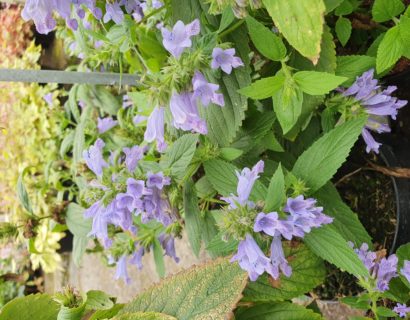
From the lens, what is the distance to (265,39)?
0.60 metres

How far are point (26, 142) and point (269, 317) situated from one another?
1200mm

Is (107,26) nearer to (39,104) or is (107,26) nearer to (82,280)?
(39,104)

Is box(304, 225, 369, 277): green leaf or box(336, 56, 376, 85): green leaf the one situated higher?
box(336, 56, 376, 85): green leaf

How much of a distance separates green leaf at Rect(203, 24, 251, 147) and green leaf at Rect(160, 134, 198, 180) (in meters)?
0.03

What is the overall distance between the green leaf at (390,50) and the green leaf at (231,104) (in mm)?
166

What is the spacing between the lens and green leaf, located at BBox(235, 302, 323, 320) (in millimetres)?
671

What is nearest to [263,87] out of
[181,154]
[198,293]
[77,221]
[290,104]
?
[290,104]

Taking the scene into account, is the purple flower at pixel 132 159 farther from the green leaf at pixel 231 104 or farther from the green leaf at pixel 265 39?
the green leaf at pixel 265 39

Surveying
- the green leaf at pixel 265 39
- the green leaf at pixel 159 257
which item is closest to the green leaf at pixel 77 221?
the green leaf at pixel 159 257

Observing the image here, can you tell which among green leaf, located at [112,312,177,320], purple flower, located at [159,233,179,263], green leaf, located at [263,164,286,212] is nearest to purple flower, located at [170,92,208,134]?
green leaf, located at [263,164,286,212]

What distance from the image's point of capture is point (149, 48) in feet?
2.60

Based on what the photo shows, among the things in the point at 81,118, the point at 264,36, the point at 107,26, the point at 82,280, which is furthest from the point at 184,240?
the point at 264,36

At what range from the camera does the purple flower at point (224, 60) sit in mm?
601

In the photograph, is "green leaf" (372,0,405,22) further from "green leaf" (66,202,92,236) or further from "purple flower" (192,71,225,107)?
"green leaf" (66,202,92,236)
